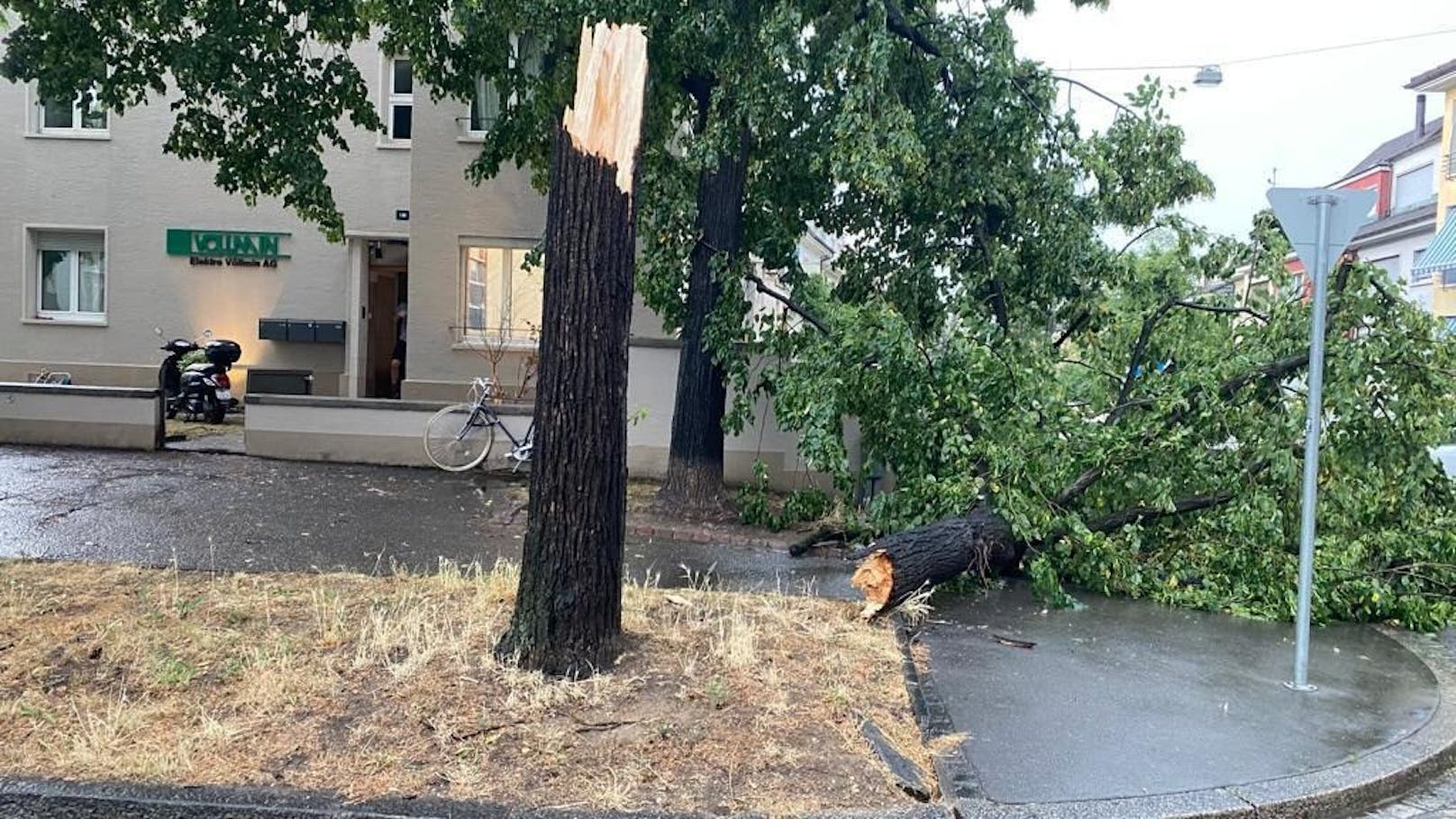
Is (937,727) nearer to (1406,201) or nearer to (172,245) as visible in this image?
(172,245)

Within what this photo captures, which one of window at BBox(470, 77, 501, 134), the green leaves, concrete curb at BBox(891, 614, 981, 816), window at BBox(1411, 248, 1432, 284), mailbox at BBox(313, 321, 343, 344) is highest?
window at BBox(1411, 248, 1432, 284)

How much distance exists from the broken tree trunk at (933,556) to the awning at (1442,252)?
26.6 metres

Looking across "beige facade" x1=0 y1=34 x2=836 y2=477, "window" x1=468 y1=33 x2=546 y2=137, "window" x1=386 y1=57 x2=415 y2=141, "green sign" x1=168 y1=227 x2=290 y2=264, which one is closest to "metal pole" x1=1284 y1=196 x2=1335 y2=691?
"window" x1=468 y1=33 x2=546 y2=137

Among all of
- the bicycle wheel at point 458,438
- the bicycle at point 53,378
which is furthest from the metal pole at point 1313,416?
the bicycle at point 53,378

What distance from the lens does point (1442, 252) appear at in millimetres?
27875

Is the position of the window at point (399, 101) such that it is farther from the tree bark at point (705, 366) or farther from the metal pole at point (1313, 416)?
the metal pole at point (1313, 416)

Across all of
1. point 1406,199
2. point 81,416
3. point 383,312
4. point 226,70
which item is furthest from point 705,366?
point 1406,199

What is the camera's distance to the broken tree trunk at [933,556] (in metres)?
6.45

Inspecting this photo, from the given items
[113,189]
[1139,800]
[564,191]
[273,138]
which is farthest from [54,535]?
[113,189]

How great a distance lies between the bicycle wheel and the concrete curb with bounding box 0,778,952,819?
8.64m

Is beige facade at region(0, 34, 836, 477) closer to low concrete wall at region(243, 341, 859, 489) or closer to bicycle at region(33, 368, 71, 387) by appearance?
bicycle at region(33, 368, 71, 387)

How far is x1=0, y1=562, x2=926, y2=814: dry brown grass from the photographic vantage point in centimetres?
379

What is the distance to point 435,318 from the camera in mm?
15078

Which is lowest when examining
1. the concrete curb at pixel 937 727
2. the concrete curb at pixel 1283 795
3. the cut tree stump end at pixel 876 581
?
the concrete curb at pixel 1283 795
